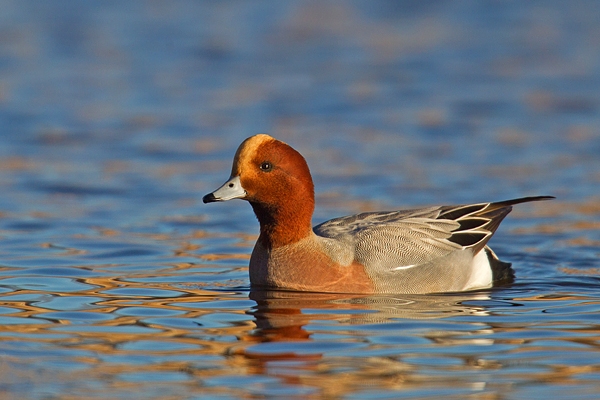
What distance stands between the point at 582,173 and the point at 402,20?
26.5ft

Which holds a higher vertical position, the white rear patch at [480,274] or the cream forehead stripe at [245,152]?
the cream forehead stripe at [245,152]

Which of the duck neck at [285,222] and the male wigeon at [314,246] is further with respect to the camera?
the duck neck at [285,222]

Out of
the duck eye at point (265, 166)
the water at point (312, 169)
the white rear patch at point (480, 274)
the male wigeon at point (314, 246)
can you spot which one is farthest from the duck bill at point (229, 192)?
the white rear patch at point (480, 274)

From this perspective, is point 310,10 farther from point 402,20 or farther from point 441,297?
point 441,297

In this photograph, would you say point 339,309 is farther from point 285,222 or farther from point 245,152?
point 245,152

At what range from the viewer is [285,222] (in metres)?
7.61

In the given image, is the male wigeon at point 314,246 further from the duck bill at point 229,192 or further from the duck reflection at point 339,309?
the duck reflection at point 339,309

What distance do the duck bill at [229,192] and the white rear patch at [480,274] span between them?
185 centimetres

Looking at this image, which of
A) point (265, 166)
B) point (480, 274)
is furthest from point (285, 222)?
point (480, 274)

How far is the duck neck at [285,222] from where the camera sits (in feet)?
24.9

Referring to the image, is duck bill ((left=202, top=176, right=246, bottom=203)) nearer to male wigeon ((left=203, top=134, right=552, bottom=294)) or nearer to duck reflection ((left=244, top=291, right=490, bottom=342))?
male wigeon ((left=203, top=134, right=552, bottom=294))

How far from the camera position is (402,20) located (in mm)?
19422

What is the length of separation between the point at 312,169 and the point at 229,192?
507 cm

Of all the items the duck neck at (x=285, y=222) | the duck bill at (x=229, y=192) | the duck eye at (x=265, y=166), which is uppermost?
the duck eye at (x=265, y=166)
